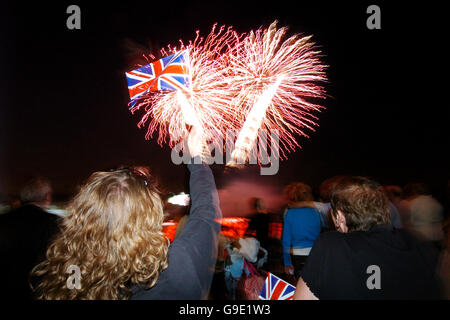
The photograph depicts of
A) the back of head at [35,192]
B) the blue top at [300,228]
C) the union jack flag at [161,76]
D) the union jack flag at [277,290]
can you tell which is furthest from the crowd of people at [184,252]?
the union jack flag at [161,76]

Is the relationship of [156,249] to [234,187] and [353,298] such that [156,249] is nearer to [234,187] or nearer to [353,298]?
[353,298]

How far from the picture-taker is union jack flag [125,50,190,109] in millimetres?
4320

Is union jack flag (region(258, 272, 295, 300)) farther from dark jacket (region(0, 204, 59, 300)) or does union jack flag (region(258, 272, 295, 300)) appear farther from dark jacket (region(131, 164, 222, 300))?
dark jacket (region(0, 204, 59, 300))

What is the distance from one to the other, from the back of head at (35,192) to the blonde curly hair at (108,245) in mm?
2254

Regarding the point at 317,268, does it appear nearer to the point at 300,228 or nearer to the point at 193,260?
the point at 193,260

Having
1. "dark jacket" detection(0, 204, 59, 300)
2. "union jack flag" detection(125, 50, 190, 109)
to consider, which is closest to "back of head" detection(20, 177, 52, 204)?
"dark jacket" detection(0, 204, 59, 300)

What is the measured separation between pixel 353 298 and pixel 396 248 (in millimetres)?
418

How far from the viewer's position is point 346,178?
2.11 metres

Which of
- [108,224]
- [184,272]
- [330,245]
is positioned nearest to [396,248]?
[330,245]

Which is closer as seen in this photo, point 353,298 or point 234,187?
point 353,298

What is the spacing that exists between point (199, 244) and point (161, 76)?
11.7 ft

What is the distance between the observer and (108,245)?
1308mm

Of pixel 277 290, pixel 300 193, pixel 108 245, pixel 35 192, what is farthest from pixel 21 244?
pixel 300 193

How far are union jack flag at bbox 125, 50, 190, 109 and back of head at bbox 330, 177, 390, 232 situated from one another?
3.11m
